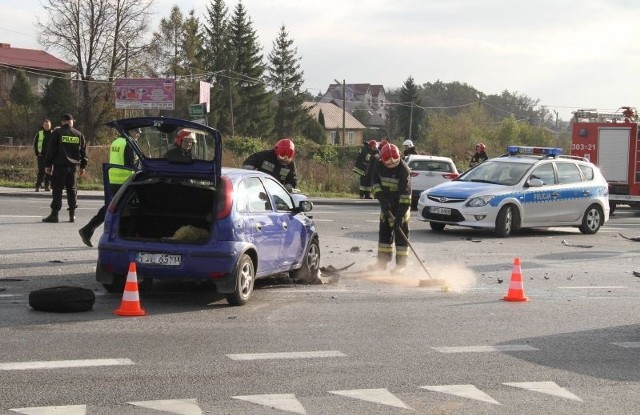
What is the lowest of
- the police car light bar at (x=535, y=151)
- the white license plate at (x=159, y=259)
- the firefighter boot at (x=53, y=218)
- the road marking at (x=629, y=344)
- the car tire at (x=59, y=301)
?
the road marking at (x=629, y=344)

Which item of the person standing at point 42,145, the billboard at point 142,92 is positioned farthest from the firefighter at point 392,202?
the billboard at point 142,92

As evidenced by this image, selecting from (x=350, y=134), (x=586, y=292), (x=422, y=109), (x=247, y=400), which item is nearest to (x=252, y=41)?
(x=422, y=109)

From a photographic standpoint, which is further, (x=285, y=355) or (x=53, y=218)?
(x=53, y=218)

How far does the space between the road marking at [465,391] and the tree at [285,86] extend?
280 ft

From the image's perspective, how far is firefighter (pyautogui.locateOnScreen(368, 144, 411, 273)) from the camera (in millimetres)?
13023

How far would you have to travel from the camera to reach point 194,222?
1052 centimetres

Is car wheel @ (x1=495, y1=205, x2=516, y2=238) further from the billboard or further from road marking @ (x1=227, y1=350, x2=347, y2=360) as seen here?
the billboard

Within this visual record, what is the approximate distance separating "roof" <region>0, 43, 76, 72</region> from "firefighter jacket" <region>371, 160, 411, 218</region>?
90.9 metres

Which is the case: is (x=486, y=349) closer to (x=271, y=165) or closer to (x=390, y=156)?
(x=390, y=156)

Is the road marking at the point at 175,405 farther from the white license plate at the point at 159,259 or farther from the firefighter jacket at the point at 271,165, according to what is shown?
the firefighter jacket at the point at 271,165

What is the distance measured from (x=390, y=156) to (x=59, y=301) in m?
5.57

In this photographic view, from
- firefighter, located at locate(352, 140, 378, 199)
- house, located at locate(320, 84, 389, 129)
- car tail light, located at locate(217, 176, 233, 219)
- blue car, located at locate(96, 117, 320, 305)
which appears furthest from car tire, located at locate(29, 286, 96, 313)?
house, located at locate(320, 84, 389, 129)

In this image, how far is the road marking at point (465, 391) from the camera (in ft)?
20.6

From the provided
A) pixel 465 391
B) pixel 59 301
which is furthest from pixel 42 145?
pixel 465 391
